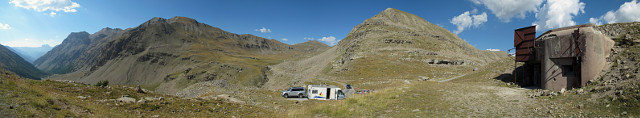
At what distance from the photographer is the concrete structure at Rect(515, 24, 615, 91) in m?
18.3

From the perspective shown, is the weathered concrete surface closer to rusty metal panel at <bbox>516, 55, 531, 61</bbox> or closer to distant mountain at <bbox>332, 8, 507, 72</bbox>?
rusty metal panel at <bbox>516, 55, 531, 61</bbox>

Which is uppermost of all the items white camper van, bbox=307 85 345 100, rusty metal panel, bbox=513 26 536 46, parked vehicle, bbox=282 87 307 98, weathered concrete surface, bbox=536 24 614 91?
rusty metal panel, bbox=513 26 536 46

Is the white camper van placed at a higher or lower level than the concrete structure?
lower

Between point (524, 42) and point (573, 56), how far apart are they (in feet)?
22.9

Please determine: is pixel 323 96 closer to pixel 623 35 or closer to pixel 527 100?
pixel 527 100

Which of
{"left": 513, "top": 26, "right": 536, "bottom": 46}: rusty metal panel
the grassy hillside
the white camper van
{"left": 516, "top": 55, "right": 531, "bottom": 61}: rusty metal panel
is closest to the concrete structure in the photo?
{"left": 513, "top": 26, "right": 536, "bottom": 46}: rusty metal panel

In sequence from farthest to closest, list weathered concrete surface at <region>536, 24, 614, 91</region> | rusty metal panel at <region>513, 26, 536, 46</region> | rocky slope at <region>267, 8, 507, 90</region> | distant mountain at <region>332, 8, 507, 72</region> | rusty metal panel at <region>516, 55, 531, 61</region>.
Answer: distant mountain at <region>332, 8, 507, 72</region> → rocky slope at <region>267, 8, 507, 90</region> → rusty metal panel at <region>516, 55, 531, 61</region> → rusty metal panel at <region>513, 26, 536, 46</region> → weathered concrete surface at <region>536, 24, 614, 91</region>

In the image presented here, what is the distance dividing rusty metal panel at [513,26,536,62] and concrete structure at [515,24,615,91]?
115 inches

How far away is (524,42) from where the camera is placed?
84.1 ft

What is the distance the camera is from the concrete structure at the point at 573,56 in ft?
60.1

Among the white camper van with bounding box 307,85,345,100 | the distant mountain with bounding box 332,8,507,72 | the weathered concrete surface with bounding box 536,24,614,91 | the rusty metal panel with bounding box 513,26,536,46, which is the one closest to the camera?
the weathered concrete surface with bounding box 536,24,614,91

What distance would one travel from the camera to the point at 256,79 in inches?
3691

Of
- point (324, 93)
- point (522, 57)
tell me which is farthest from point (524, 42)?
point (324, 93)

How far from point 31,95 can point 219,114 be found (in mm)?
7716
